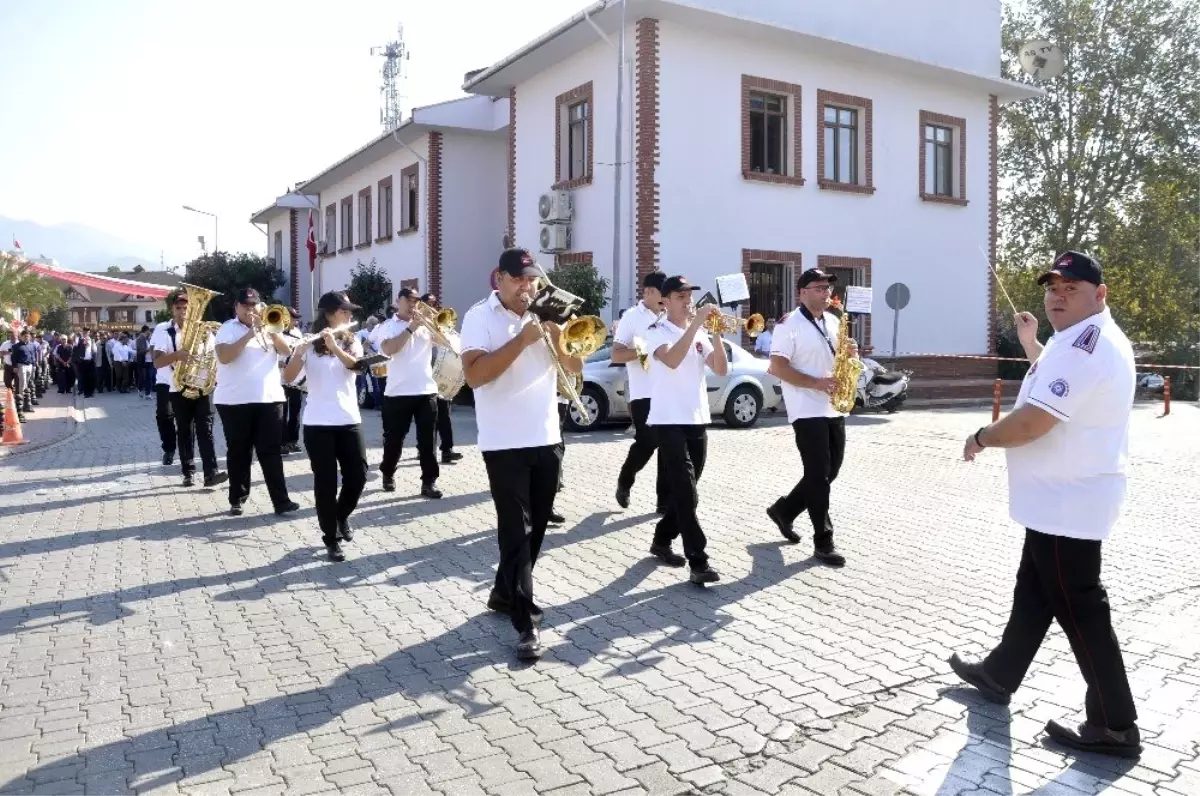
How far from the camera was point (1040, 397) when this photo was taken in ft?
12.8

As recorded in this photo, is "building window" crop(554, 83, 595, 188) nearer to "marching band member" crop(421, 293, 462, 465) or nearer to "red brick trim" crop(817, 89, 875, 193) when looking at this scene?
"red brick trim" crop(817, 89, 875, 193)

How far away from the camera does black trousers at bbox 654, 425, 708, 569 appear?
247 inches

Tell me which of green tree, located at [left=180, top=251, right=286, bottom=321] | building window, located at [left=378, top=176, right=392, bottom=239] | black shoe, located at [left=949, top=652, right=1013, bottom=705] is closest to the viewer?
black shoe, located at [left=949, top=652, right=1013, bottom=705]

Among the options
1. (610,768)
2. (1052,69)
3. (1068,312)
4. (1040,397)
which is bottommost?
(610,768)

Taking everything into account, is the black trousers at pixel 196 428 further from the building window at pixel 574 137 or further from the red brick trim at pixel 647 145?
the building window at pixel 574 137

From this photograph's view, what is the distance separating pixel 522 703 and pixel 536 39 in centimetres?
1990

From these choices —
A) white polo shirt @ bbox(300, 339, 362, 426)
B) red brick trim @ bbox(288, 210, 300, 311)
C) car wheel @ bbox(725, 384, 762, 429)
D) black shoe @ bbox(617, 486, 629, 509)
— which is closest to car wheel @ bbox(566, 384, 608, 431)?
car wheel @ bbox(725, 384, 762, 429)

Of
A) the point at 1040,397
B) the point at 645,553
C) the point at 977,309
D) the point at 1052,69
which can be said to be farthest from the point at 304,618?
the point at 1052,69

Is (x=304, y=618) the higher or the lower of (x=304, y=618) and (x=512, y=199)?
the lower

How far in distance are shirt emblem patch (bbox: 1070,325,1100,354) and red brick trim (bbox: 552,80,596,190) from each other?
18670 mm

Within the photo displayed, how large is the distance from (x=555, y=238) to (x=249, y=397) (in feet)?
47.2

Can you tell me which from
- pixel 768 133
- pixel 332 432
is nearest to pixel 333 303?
pixel 332 432

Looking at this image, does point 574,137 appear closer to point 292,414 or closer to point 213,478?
point 292,414

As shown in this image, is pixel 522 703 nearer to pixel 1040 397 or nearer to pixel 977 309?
pixel 1040 397
